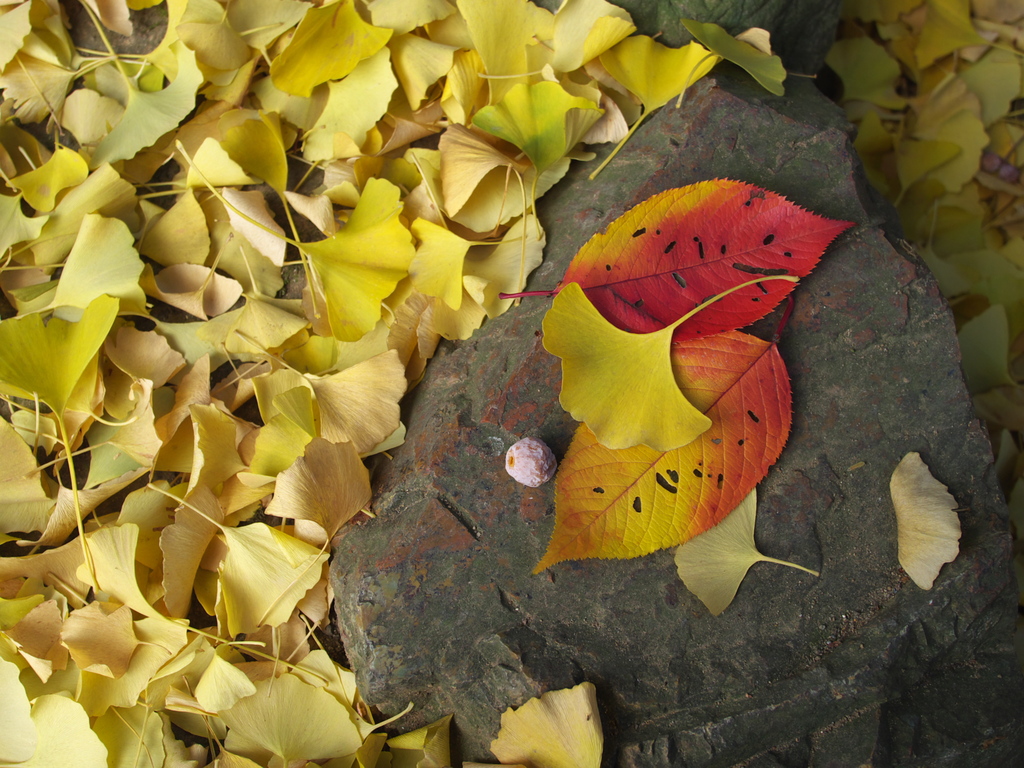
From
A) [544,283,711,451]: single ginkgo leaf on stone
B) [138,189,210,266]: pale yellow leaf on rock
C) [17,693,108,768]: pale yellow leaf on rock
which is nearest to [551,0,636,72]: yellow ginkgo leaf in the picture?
[544,283,711,451]: single ginkgo leaf on stone

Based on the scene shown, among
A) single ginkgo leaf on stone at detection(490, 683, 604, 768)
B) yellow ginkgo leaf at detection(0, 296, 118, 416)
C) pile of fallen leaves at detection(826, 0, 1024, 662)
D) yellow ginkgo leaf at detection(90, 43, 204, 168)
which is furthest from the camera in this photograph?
pile of fallen leaves at detection(826, 0, 1024, 662)

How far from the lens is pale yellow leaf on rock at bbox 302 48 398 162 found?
2.50ft

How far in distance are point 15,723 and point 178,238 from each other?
1.55ft

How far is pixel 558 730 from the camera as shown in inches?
22.4

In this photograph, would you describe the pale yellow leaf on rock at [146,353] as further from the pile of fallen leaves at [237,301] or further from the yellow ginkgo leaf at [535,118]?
the yellow ginkgo leaf at [535,118]

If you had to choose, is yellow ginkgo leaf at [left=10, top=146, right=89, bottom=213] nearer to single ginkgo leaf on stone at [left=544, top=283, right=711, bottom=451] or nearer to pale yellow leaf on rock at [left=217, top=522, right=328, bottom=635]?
pale yellow leaf on rock at [left=217, top=522, right=328, bottom=635]

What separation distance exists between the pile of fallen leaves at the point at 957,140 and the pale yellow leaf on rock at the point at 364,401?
2.54 ft

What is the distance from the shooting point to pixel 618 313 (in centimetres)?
63

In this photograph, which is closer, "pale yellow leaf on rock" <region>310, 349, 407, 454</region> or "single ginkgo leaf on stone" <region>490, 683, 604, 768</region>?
"single ginkgo leaf on stone" <region>490, 683, 604, 768</region>

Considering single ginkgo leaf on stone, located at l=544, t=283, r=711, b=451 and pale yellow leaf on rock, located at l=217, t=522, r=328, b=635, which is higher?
single ginkgo leaf on stone, located at l=544, t=283, r=711, b=451

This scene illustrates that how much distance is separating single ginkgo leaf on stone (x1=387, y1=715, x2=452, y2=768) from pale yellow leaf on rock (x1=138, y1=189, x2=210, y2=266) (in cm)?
52

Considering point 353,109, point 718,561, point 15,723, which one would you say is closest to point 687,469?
point 718,561

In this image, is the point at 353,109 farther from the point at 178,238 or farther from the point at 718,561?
the point at 718,561

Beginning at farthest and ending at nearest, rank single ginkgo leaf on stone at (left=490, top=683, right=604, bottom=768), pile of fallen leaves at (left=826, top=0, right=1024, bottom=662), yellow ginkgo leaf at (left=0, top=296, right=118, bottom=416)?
1. pile of fallen leaves at (left=826, top=0, right=1024, bottom=662)
2. yellow ginkgo leaf at (left=0, top=296, right=118, bottom=416)
3. single ginkgo leaf on stone at (left=490, top=683, right=604, bottom=768)
